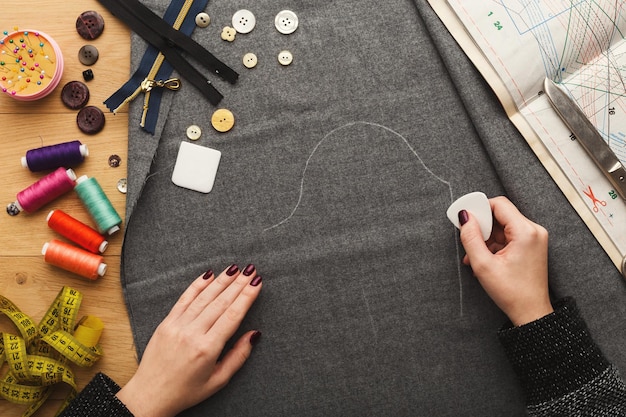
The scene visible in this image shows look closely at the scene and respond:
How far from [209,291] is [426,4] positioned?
694mm

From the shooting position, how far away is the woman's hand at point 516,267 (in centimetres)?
92

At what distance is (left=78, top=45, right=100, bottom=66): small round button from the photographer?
3.48ft

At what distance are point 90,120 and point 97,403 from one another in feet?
1.77

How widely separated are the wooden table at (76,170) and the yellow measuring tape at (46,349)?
0.07 ft

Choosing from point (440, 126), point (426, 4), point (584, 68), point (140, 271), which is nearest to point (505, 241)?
point (440, 126)

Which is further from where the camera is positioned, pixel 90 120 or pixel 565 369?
pixel 90 120

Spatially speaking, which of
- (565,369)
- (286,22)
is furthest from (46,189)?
(565,369)

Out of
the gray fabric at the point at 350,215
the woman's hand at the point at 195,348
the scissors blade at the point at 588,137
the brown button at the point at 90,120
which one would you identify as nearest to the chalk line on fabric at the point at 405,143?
the gray fabric at the point at 350,215

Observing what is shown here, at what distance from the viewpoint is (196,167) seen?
3.34 ft

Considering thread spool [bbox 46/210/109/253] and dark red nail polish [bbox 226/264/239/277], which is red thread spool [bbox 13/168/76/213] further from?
dark red nail polish [bbox 226/264/239/277]

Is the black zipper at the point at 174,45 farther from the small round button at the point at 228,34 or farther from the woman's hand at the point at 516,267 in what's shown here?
the woman's hand at the point at 516,267

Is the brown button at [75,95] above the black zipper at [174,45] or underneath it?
underneath

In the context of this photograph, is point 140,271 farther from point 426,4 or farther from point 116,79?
point 426,4

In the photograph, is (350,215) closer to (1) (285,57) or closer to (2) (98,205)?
(1) (285,57)
